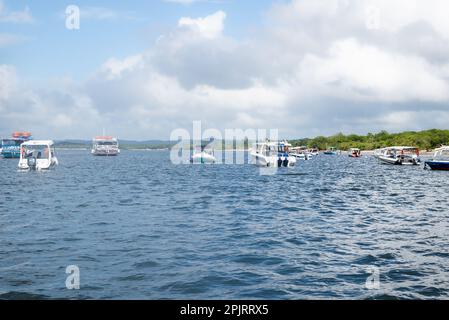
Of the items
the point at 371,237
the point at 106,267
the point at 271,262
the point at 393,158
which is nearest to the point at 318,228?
the point at 371,237

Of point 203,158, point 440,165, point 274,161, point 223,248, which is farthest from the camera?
point 203,158

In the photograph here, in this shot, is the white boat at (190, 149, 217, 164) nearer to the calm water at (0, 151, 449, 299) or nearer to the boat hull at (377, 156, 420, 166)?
the boat hull at (377, 156, 420, 166)

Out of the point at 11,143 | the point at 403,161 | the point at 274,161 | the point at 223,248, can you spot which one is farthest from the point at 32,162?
the point at 11,143

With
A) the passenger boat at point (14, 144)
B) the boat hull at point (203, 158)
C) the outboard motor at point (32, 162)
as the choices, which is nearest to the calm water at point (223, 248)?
the outboard motor at point (32, 162)

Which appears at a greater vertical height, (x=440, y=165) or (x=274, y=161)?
(x=274, y=161)

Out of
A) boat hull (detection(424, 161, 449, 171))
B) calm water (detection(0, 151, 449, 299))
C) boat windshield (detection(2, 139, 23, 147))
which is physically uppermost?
boat windshield (detection(2, 139, 23, 147))

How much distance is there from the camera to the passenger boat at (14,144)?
466ft

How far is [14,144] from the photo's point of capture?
146000 mm

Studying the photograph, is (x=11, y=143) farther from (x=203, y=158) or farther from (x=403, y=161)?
(x=403, y=161)

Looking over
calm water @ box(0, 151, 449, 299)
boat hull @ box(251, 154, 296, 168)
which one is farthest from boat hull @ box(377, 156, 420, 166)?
calm water @ box(0, 151, 449, 299)

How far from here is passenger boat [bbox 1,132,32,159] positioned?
142000mm

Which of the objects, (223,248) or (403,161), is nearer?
(223,248)
